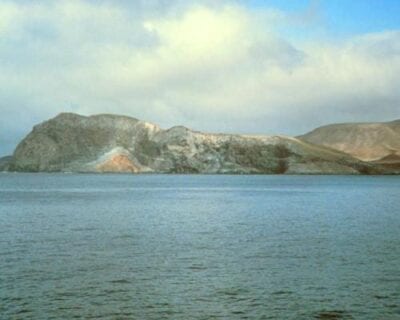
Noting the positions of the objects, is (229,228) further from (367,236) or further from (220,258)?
(220,258)

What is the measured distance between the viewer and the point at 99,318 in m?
25.2

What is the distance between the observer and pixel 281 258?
130ft

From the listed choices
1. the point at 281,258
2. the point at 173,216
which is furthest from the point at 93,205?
the point at 281,258

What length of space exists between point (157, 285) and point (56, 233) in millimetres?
22882

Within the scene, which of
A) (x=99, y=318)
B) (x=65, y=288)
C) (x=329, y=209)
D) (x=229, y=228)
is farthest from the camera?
(x=329, y=209)

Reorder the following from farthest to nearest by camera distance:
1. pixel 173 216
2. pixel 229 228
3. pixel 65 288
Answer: pixel 173 216 < pixel 229 228 < pixel 65 288

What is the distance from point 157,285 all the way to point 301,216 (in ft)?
142

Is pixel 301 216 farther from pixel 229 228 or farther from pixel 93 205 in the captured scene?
pixel 93 205

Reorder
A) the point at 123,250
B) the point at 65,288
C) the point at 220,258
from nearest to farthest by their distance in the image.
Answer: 1. the point at 65,288
2. the point at 220,258
3. the point at 123,250

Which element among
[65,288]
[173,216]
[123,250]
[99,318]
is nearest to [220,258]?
[123,250]

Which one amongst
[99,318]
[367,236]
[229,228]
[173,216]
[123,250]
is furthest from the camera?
[173,216]

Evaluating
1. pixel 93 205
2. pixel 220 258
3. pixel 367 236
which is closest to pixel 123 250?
pixel 220 258

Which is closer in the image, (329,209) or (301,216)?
(301,216)

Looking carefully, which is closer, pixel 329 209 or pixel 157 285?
pixel 157 285
